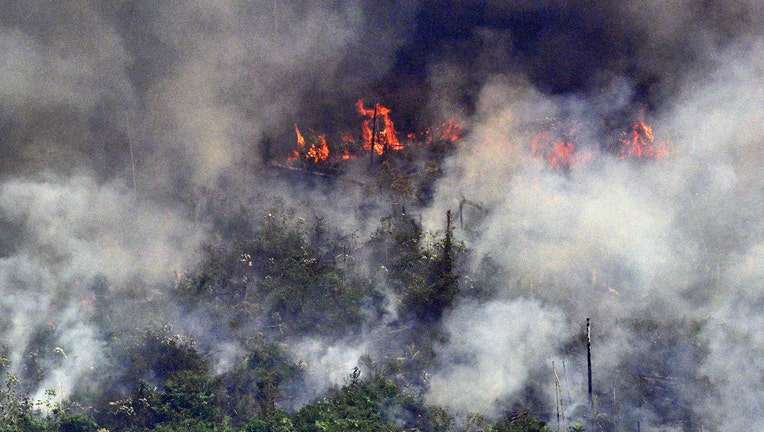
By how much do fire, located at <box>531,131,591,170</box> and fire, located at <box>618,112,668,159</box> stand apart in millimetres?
1150

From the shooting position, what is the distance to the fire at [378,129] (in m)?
33.4

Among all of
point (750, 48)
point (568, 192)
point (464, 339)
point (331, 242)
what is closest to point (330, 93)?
point (331, 242)

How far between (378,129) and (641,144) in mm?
8163

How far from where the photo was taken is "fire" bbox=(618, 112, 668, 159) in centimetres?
3136

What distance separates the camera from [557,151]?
32062 mm

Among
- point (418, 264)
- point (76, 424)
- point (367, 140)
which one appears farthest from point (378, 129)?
point (76, 424)

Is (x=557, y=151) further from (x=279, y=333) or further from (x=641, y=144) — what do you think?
(x=279, y=333)

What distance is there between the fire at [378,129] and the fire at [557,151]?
169 inches

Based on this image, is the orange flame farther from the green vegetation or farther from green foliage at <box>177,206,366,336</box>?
green foliage at <box>177,206,366,336</box>

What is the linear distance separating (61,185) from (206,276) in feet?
18.0

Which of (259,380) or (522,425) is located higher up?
(259,380)

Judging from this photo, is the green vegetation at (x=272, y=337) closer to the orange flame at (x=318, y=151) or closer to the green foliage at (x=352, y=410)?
the green foliage at (x=352, y=410)

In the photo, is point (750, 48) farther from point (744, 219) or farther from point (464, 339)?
point (464, 339)

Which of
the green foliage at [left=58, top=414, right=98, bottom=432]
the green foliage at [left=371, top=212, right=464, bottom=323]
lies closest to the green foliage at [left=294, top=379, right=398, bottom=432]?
the green foliage at [left=371, top=212, right=464, bottom=323]
